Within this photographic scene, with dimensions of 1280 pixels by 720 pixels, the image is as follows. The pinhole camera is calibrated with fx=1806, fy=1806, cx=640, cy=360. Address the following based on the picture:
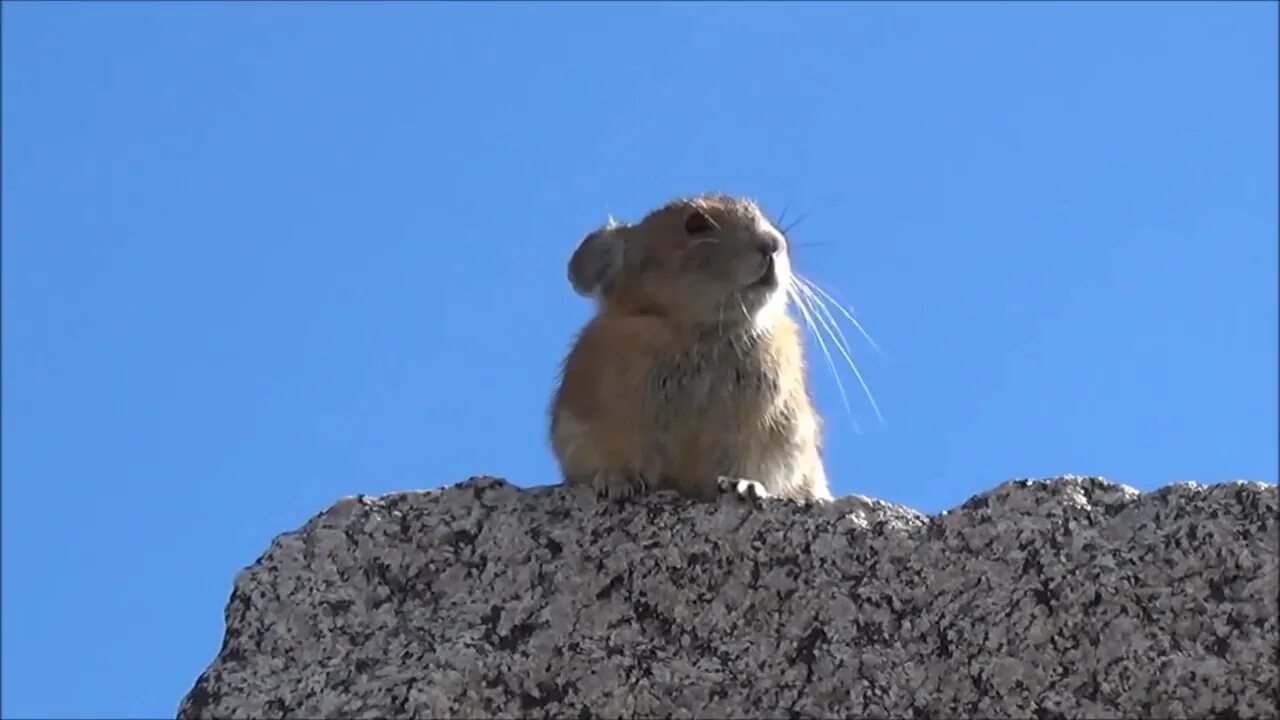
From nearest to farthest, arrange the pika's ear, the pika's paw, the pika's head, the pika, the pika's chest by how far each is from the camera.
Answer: the pika's paw
the pika
the pika's chest
the pika's head
the pika's ear

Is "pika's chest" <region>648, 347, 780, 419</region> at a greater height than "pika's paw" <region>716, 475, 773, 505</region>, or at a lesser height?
greater

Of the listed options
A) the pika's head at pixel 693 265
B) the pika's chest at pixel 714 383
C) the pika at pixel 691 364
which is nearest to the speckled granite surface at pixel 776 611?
the pika at pixel 691 364

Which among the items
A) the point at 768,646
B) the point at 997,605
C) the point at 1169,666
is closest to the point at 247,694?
the point at 768,646

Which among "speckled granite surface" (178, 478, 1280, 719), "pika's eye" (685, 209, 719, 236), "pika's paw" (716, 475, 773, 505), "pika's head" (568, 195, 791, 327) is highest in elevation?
"pika's eye" (685, 209, 719, 236)

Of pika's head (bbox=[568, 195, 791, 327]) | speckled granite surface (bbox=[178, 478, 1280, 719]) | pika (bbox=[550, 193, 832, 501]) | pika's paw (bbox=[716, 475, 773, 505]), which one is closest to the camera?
speckled granite surface (bbox=[178, 478, 1280, 719])

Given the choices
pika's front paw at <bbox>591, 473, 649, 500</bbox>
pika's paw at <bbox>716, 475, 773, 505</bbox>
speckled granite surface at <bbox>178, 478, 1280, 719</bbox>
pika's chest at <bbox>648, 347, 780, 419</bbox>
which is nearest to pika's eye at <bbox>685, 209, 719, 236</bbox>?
pika's chest at <bbox>648, 347, 780, 419</bbox>

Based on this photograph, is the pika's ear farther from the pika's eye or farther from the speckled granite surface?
the speckled granite surface

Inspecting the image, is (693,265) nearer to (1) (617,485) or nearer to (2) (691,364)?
(2) (691,364)

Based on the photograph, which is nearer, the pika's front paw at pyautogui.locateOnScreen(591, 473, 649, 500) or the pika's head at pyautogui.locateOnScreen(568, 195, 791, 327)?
the pika's front paw at pyautogui.locateOnScreen(591, 473, 649, 500)
